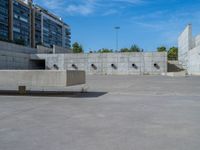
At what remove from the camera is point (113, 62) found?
1671 inches

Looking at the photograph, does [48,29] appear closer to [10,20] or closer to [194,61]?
[10,20]

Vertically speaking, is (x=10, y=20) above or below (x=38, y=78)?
above

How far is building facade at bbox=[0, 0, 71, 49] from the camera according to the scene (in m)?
76.1

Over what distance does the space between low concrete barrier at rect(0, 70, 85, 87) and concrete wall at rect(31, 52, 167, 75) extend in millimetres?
32014

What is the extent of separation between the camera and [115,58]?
139 feet

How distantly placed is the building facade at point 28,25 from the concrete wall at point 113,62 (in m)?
33.2

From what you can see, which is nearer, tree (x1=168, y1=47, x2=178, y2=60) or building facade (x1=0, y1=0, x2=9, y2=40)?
Answer: building facade (x1=0, y1=0, x2=9, y2=40)

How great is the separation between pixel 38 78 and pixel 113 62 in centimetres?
3302

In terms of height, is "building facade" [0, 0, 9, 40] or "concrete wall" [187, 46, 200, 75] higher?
"building facade" [0, 0, 9, 40]

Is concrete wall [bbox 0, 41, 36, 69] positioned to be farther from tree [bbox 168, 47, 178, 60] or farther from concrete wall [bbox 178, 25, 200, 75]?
tree [bbox 168, 47, 178, 60]

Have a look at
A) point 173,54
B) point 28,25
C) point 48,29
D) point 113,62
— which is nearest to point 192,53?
point 113,62

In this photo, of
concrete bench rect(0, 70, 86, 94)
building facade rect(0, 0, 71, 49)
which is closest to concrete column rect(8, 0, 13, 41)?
building facade rect(0, 0, 71, 49)

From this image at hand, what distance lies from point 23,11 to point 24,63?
161 feet

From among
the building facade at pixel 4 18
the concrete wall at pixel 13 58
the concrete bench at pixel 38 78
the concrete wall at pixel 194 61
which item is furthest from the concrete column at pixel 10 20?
the concrete bench at pixel 38 78
